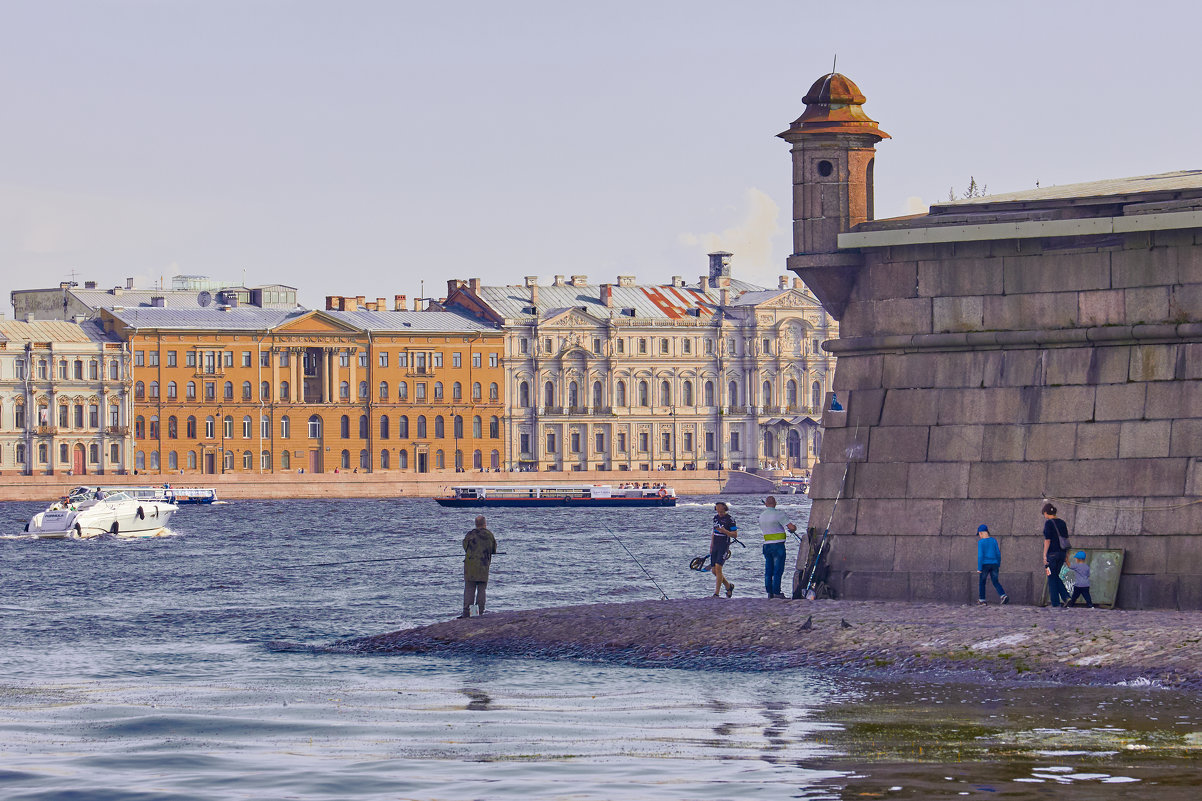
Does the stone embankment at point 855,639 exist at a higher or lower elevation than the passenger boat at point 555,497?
higher

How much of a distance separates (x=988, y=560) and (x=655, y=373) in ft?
333

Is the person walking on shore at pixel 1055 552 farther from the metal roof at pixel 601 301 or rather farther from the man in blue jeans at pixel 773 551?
the metal roof at pixel 601 301

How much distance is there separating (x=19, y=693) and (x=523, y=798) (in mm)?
7270

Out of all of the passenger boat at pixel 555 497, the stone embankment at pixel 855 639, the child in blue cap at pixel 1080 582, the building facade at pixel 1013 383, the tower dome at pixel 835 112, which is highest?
the tower dome at pixel 835 112

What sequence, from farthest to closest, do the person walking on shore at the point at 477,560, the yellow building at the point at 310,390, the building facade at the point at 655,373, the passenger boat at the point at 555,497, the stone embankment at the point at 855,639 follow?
the building facade at the point at 655,373, the yellow building at the point at 310,390, the passenger boat at the point at 555,497, the person walking on shore at the point at 477,560, the stone embankment at the point at 855,639

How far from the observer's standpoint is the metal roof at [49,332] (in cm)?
10300

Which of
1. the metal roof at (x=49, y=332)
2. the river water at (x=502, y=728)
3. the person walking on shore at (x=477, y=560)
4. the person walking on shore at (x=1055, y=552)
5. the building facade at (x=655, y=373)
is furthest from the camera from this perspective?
the building facade at (x=655, y=373)

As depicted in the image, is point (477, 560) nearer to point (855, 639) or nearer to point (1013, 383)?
point (855, 639)

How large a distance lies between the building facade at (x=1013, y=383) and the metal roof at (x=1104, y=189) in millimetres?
48

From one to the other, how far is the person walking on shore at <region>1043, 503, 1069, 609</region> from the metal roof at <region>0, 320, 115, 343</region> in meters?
91.0

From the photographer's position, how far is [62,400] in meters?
104

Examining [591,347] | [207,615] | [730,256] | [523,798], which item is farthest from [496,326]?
[523,798]

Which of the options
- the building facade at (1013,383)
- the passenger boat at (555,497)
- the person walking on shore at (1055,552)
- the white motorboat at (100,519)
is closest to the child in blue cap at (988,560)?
the building facade at (1013,383)

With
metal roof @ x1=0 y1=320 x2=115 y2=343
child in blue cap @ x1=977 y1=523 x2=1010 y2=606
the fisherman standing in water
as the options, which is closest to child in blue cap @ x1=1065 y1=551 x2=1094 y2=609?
child in blue cap @ x1=977 y1=523 x2=1010 y2=606
